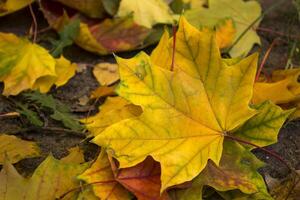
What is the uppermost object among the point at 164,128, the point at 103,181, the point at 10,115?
the point at 164,128

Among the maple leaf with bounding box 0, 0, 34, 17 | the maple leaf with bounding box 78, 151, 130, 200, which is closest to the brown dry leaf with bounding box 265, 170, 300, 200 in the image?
A: the maple leaf with bounding box 78, 151, 130, 200

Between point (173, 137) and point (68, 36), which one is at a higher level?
point (173, 137)

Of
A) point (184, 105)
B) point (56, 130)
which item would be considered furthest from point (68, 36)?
point (184, 105)

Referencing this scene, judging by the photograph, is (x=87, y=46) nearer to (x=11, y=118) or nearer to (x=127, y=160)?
(x=11, y=118)

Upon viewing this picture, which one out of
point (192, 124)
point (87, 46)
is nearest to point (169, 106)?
point (192, 124)

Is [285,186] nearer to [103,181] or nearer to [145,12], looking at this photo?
[103,181]

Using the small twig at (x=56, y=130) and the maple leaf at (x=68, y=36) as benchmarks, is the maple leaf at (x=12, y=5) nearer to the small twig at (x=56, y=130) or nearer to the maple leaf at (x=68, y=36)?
the maple leaf at (x=68, y=36)

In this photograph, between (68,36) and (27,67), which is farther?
(68,36)

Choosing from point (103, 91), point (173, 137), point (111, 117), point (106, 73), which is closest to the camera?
point (173, 137)

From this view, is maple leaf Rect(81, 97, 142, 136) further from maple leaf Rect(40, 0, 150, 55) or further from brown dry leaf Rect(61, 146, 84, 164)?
maple leaf Rect(40, 0, 150, 55)

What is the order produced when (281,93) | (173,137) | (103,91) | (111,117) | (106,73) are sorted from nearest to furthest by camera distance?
(173,137), (111,117), (281,93), (103,91), (106,73)
